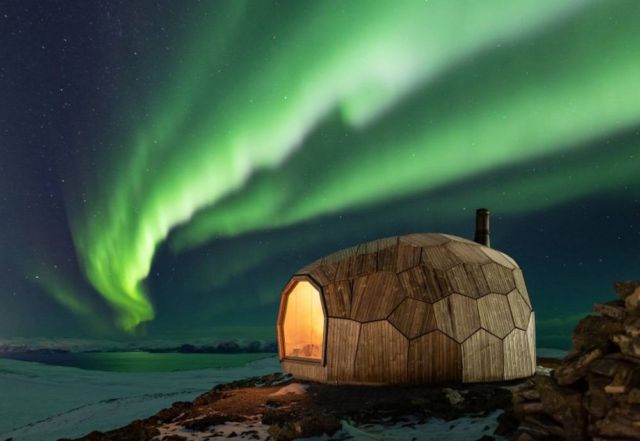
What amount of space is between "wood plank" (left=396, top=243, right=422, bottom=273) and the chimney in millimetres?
3627

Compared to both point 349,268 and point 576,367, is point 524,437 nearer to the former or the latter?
point 576,367

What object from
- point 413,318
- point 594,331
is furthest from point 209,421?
point 594,331

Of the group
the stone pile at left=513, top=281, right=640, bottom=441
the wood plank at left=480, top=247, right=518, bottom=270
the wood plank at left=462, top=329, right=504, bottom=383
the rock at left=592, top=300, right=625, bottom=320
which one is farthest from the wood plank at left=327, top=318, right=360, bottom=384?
the rock at left=592, top=300, right=625, bottom=320

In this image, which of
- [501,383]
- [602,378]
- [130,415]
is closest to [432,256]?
[501,383]

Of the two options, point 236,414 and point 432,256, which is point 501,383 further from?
point 236,414

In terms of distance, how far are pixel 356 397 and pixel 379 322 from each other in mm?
1869

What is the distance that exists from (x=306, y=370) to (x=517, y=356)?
5355mm

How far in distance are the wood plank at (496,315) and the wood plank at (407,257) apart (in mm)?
1837

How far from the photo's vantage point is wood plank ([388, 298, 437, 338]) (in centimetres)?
1177

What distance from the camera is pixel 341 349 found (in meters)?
12.2

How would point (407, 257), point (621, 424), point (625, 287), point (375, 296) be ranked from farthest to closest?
point (407, 257)
point (375, 296)
point (625, 287)
point (621, 424)

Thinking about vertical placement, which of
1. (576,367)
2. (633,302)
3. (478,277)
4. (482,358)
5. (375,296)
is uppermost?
(478,277)

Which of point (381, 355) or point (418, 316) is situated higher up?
point (418, 316)

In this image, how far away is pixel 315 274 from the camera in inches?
525
